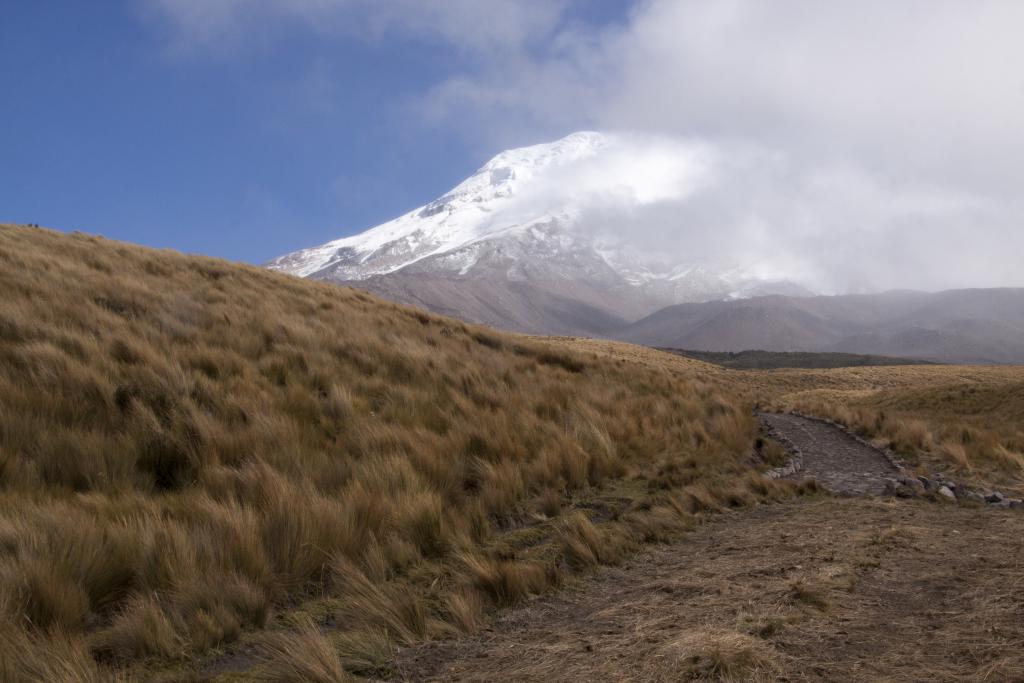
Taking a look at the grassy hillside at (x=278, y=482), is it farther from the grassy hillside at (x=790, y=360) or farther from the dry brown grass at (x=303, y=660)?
the grassy hillside at (x=790, y=360)

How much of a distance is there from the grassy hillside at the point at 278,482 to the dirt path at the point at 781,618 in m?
0.34

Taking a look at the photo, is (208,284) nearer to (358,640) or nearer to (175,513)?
(175,513)

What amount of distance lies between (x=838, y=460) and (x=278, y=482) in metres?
8.83

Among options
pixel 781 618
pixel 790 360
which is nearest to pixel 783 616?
pixel 781 618

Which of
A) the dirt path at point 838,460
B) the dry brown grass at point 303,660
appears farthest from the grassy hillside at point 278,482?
the dirt path at point 838,460

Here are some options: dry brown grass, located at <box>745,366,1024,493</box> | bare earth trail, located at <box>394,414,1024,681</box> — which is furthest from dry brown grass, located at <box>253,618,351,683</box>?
dry brown grass, located at <box>745,366,1024,493</box>

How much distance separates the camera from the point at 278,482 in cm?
476

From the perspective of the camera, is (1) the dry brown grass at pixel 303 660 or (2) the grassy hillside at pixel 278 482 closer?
(1) the dry brown grass at pixel 303 660

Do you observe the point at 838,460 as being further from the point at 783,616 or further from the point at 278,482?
the point at 278,482

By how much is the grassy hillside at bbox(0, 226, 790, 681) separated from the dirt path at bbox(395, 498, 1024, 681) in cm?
34

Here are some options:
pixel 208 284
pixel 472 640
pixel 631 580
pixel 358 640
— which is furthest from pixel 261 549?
pixel 208 284

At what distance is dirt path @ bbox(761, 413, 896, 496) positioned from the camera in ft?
25.2

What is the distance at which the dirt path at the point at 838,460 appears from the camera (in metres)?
7.69

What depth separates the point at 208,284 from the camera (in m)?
14.1
